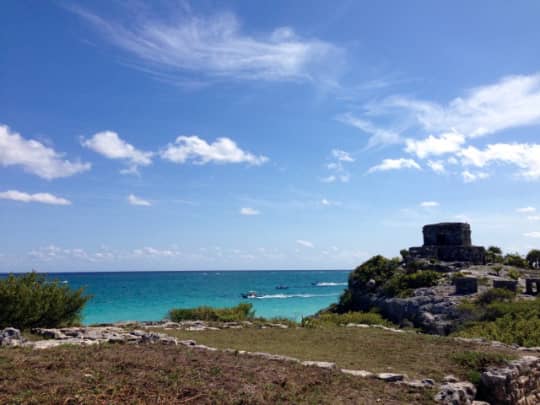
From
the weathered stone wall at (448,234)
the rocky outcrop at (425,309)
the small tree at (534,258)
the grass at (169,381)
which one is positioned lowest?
the rocky outcrop at (425,309)

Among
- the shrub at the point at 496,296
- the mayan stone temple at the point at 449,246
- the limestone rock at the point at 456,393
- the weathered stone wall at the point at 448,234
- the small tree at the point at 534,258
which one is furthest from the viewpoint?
the small tree at the point at 534,258

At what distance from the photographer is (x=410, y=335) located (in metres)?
16.4

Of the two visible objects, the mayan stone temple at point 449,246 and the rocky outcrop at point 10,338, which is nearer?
the rocky outcrop at point 10,338

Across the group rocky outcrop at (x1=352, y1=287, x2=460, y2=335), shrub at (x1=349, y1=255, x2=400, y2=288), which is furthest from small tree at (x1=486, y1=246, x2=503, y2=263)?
rocky outcrop at (x1=352, y1=287, x2=460, y2=335)

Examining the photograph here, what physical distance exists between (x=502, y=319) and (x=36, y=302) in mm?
20553

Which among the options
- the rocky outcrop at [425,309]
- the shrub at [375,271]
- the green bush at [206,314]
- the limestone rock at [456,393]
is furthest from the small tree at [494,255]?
the limestone rock at [456,393]

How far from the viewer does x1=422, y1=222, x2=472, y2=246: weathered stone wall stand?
140ft

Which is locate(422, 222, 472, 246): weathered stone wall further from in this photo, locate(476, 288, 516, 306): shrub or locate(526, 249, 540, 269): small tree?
locate(476, 288, 516, 306): shrub

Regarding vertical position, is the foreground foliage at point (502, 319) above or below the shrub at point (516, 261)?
below

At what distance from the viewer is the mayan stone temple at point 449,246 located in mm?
41312

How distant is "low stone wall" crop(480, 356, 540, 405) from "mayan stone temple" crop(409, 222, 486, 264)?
29807 mm

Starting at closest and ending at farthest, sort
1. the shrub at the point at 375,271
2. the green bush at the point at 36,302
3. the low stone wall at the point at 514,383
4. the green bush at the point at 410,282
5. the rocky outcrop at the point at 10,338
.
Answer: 1. the low stone wall at the point at 514,383
2. the rocky outcrop at the point at 10,338
3. the green bush at the point at 36,302
4. the green bush at the point at 410,282
5. the shrub at the point at 375,271

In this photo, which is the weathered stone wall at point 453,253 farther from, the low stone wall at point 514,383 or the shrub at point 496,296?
the low stone wall at point 514,383

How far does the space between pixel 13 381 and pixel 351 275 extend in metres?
36.8
